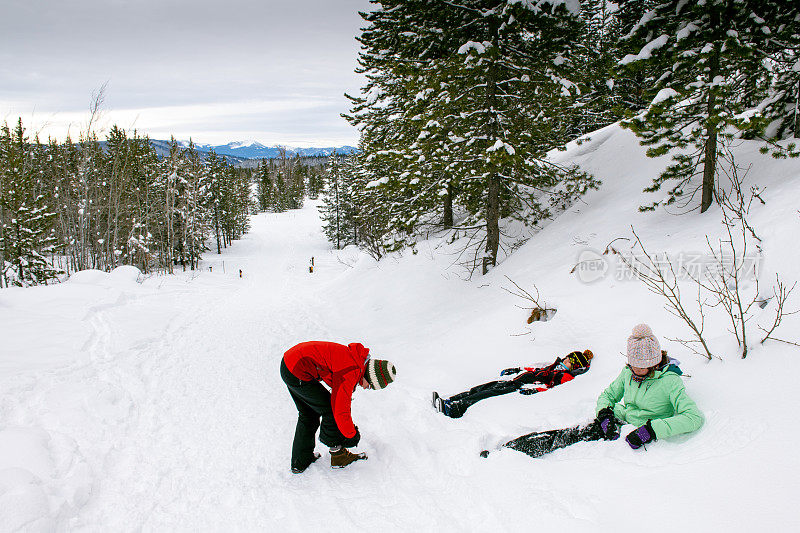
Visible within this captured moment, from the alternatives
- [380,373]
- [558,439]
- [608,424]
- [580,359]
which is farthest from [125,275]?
[608,424]

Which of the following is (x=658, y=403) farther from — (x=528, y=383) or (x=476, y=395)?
(x=476, y=395)

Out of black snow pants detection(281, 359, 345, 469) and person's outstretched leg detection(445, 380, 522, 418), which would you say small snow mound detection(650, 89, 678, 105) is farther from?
black snow pants detection(281, 359, 345, 469)

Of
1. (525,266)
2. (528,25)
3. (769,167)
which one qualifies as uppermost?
(528,25)

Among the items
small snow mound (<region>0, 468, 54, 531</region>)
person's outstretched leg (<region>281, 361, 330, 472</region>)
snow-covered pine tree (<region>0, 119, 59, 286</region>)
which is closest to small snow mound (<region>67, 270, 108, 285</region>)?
snow-covered pine tree (<region>0, 119, 59, 286</region>)

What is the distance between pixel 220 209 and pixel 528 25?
139ft

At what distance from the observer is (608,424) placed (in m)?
3.62

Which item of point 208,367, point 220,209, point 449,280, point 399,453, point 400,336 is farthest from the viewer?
point 220,209

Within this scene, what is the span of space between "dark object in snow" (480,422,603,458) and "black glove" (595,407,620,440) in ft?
0.14

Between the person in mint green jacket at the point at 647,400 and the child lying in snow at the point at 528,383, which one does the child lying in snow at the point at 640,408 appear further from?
the child lying in snow at the point at 528,383

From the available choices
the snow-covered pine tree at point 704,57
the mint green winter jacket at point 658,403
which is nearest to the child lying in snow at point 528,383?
the mint green winter jacket at point 658,403

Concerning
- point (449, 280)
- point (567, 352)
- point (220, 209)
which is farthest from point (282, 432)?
point (220, 209)

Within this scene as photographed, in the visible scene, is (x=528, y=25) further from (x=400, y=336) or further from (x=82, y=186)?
(x=82, y=186)

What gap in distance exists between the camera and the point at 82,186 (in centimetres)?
2472

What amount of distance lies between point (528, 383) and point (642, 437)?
5.94ft
